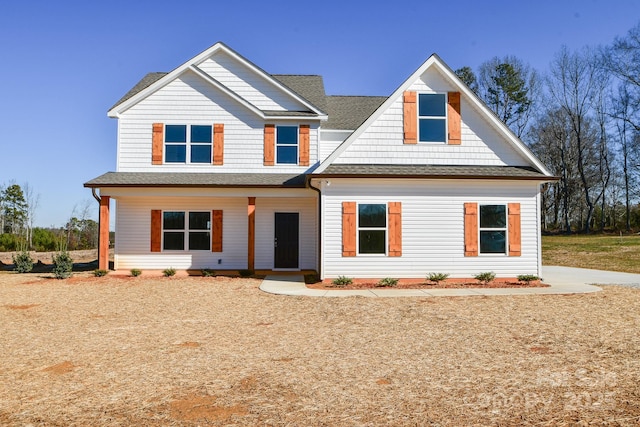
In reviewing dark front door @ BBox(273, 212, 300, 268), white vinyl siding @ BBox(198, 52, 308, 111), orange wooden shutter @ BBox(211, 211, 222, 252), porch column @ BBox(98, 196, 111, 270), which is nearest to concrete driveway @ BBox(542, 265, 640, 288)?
dark front door @ BBox(273, 212, 300, 268)

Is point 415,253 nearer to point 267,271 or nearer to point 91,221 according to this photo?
point 267,271

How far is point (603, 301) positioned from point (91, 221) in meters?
33.3

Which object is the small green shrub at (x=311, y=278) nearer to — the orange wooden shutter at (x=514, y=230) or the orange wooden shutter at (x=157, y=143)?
the orange wooden shutter at (x=514, y=230)

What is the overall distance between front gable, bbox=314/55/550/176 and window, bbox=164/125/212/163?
573 cm

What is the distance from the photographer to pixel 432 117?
A: 1502 cm

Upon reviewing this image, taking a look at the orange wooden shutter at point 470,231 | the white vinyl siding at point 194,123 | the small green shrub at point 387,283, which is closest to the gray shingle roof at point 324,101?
the white vinyl siding at point 194,123

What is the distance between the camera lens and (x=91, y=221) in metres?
34.7

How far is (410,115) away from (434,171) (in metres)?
1.97

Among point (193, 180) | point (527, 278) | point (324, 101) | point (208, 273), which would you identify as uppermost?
point (324, 101)

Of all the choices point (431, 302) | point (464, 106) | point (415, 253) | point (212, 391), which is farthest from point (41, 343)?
point (464, 106)

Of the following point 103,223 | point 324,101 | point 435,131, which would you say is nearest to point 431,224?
point 435,131

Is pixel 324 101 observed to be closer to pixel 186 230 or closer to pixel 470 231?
pixel 186 230

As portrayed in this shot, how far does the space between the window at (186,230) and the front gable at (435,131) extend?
6.16m

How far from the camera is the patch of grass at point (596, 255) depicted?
21000mm
